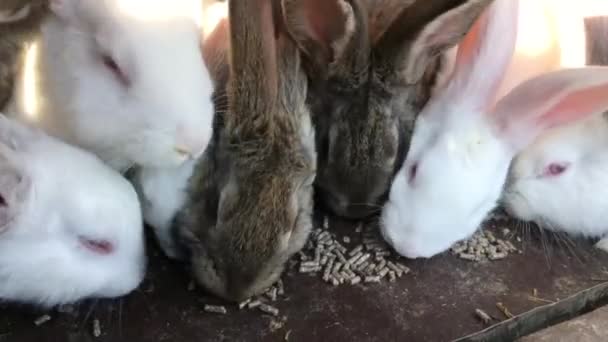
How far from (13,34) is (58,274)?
54cm

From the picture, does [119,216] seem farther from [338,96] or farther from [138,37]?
[338,96]

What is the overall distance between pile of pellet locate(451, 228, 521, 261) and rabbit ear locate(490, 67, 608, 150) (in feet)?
0.70

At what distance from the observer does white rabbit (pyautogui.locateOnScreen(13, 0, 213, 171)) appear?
1.46 m

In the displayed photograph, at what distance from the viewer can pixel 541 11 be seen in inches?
76.3

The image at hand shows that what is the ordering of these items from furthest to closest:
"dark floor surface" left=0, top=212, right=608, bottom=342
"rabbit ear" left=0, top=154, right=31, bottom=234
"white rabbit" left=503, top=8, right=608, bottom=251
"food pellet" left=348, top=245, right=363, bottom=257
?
"white rabbit" left=503, top=8, right=608, bottom=251, "food pellet" left=348, top=245, right=363, bottom=257, "dark floor surface" left=0, top=212, right=608, bottom=342, "rabbit ear" left=0, top=154, right=31, bottom=234

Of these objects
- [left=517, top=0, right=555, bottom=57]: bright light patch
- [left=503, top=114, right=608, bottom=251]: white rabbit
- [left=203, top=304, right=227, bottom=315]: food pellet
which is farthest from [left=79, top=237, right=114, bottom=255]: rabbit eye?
[left=517, top=0, right=555, bottom=57]: bright light patch

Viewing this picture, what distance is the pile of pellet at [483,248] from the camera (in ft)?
5.79

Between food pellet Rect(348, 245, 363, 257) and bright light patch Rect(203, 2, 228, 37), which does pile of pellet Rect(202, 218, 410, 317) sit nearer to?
food pellet Rect(348, 245, 363, 257)

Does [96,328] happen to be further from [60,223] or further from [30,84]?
[30,84]

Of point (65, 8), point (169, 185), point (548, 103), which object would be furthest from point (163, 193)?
point (548, 103)

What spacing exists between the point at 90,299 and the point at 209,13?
0.65 metres

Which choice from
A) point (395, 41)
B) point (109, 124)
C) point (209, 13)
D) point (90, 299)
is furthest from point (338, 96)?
point (90, 299)

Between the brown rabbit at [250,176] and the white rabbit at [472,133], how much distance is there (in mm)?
227

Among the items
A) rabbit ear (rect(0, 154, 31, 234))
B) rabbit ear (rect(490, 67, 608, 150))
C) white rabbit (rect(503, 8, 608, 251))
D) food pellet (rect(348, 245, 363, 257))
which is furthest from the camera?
white rabbit (rect(503, 8, 608, 251))
